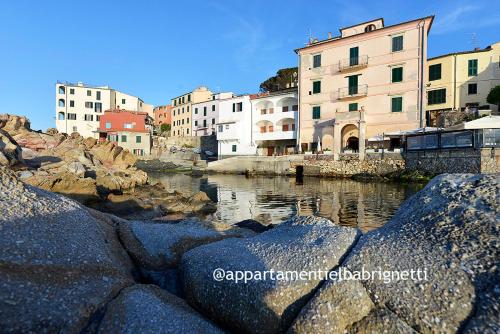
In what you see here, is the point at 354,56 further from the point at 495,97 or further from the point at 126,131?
the point at 126,131

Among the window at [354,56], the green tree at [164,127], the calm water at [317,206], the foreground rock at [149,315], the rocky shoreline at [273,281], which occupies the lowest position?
the calm water at [317,206]

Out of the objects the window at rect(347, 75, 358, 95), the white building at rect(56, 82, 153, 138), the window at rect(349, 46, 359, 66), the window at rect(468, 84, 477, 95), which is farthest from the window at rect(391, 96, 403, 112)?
the white building at rect(56, 82, 153, 138)

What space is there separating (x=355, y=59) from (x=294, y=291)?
42.0 m

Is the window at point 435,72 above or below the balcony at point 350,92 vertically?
above

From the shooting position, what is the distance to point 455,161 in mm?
25484

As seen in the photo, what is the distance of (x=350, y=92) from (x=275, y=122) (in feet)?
42.9

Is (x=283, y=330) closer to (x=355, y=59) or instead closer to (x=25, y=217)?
(x=25, y=217)

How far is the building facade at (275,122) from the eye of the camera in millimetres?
46188

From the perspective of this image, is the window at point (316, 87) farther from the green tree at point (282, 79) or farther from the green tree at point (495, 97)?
the green tree at point (495, 97)

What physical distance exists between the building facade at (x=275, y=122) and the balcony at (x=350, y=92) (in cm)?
706

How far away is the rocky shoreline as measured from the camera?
263 centimetres

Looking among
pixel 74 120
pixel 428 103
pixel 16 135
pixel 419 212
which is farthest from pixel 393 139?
pixel 74 120

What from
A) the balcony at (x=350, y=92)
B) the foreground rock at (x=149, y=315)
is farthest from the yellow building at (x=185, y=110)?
the foreground rock at (x=149, y=315)

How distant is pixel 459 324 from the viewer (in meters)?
2.50
